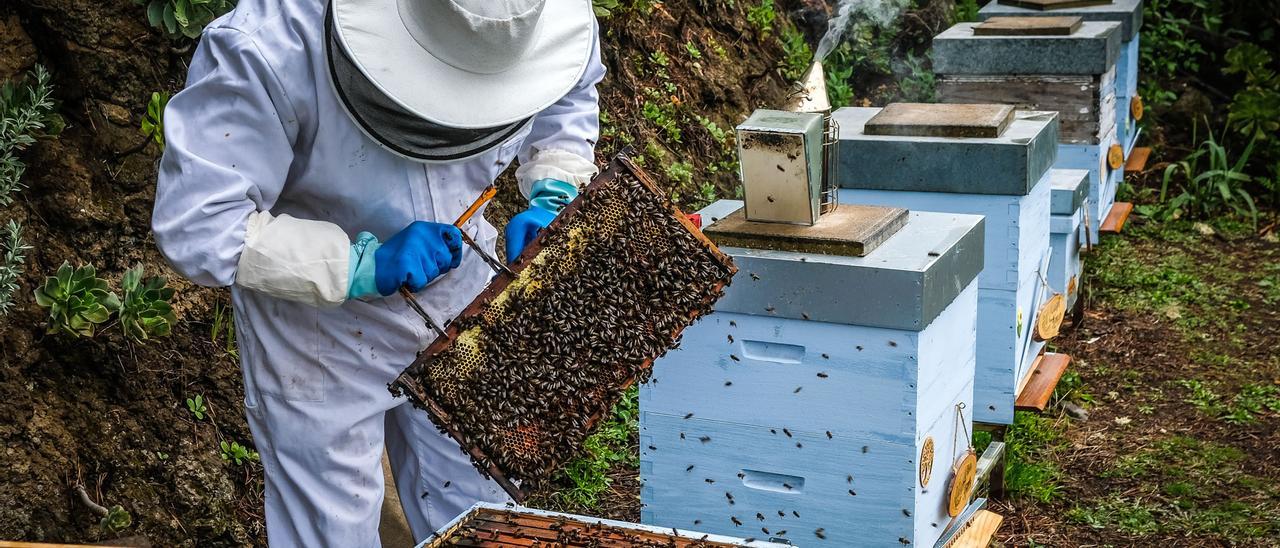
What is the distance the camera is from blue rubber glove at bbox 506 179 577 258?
107 inches

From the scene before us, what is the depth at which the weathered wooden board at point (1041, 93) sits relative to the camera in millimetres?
5379

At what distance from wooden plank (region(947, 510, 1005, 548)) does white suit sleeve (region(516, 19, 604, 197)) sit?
4.46ft

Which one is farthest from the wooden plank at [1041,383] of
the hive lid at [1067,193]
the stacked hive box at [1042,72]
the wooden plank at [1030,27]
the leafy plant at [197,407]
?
the leafy plant at [197,407]

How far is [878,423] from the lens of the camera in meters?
2.84

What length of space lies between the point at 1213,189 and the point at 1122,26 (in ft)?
5.71

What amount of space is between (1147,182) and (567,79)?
20.7 ft

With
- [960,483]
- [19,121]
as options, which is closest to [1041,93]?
[960,483]

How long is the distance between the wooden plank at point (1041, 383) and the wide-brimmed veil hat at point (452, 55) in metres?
2.51

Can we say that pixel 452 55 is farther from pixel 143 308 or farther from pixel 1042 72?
pixel 1042 72

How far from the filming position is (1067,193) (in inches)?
192

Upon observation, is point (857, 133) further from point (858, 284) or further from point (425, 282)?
point (425, 282)

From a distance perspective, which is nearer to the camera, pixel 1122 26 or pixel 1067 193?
pixel 1067 193

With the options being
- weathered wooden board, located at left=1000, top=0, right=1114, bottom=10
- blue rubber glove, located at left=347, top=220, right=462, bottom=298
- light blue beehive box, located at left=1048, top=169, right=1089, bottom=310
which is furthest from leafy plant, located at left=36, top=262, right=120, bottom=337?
weathered wooden board, located at left=1000, top=0, right=1114, bottom=10

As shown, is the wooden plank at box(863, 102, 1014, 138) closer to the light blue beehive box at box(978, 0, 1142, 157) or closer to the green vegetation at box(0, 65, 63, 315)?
the light blue beehive box at box(978, 0, 1142, 157)
